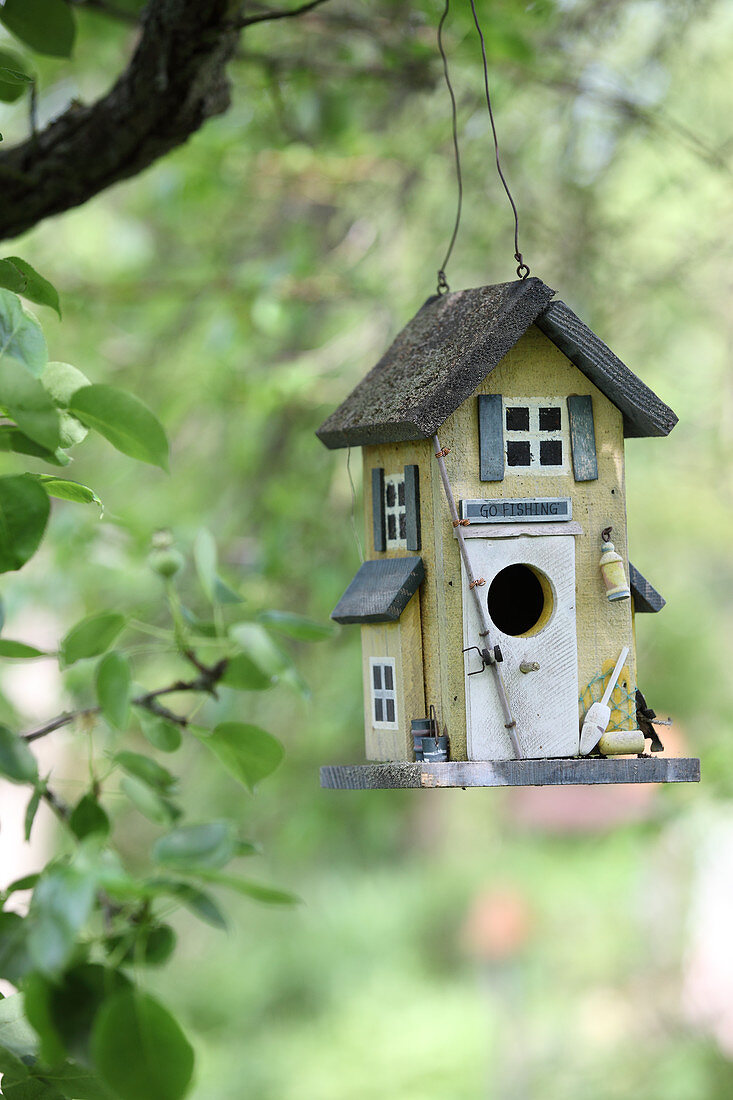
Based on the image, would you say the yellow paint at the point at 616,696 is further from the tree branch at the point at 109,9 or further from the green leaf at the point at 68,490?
the tree branch at the point at 109,9

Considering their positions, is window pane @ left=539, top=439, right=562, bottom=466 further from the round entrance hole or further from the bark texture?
the bark texture

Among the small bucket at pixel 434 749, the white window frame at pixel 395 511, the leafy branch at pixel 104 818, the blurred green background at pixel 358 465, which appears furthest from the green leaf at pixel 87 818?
the blurred green background at pixel 358 465

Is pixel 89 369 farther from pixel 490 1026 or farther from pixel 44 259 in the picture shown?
pixel 490 1026

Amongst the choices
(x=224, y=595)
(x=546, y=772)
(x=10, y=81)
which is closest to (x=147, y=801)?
(x=224, y=595)

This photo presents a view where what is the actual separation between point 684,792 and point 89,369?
6.80 feet

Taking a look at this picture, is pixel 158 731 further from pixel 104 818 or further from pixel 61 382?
pixel 61 382

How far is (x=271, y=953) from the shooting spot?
5.51 meters

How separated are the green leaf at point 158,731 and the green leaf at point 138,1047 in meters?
0.24

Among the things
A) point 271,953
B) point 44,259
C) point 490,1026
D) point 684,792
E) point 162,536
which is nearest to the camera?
point 162,536

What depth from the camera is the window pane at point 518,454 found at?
1380mm

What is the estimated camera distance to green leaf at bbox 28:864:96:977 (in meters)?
0.54

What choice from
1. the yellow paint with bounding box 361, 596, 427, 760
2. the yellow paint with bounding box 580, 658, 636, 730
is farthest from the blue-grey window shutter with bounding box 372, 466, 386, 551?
the yellow paint with bounding box 580, 658, 636, 730

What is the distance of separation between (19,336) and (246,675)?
27 cm

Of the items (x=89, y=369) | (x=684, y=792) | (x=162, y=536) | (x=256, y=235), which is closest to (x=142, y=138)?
(x=162, y=536)
